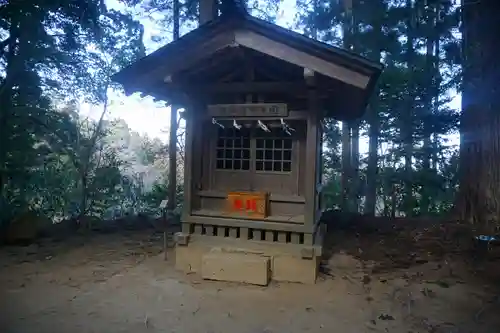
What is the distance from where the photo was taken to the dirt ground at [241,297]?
3.35 metres

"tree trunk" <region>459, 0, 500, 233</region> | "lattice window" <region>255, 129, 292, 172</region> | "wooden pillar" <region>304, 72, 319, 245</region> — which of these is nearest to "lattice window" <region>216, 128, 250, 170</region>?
"lattice window" <region>255, 129, 292, 172</region>

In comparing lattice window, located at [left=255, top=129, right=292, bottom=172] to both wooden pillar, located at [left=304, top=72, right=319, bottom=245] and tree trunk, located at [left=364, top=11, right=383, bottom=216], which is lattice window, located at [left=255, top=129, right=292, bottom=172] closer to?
wooden pillar, located at [left=304, top=72, right=319, bottom=245]

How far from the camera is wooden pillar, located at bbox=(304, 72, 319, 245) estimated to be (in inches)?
184

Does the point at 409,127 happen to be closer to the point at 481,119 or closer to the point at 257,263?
the point at 481,119

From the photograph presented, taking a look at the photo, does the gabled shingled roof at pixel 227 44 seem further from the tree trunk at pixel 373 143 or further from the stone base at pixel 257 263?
the tree trunk at pixel 373 143

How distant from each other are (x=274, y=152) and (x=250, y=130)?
495mm

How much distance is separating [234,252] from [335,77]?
2643 mm

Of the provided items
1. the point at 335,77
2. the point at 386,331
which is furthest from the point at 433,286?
the point at 335,77

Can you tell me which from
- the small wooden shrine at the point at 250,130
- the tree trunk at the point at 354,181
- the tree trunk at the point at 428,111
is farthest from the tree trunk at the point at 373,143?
the small wooden shrine at the point at 250,130

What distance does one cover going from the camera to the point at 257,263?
4.57 m

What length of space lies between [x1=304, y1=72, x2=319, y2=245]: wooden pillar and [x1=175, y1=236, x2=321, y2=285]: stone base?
0.28 m

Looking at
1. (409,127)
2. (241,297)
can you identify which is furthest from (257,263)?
(409,127)

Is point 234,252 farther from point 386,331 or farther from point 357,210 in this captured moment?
point 357,210

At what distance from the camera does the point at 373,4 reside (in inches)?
395
